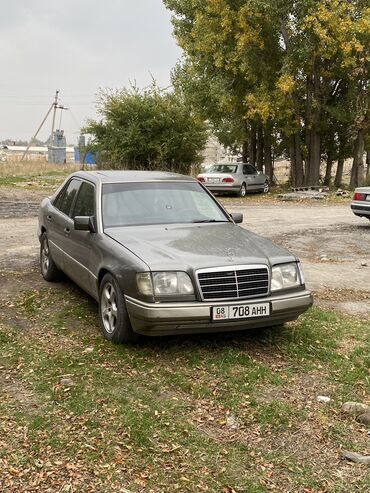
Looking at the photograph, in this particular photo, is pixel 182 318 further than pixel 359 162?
No

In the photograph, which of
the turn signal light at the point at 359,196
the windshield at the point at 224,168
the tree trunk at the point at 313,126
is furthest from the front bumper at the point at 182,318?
the tree trunk at the point at 313,126

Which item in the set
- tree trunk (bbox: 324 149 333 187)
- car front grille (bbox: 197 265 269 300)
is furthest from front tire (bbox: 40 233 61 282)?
tree trunk (bbox: 324 149 333 187)

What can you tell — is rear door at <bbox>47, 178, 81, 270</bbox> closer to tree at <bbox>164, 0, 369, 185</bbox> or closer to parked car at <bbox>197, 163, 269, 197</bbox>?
parked car at <bbox>197, 163, 269, 197</bbox>

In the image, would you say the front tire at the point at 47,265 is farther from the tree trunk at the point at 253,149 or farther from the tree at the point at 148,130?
the tree trunk at the point at 253,149

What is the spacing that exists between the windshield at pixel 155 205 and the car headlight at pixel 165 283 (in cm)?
125

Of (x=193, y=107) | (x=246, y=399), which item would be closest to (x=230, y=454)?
(x=246, y=399)

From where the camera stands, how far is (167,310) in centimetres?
442

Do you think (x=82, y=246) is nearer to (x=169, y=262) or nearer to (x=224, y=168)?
(x=169, y=262)

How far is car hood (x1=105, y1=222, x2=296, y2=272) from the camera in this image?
4.65 m

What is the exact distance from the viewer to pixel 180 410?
12.4ft

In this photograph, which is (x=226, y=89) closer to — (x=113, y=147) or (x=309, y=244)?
(x=113, y=147)

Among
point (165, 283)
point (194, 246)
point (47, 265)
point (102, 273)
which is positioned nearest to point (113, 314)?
point (102, 273)

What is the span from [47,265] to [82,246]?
167cm

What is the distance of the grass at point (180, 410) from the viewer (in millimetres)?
3059
